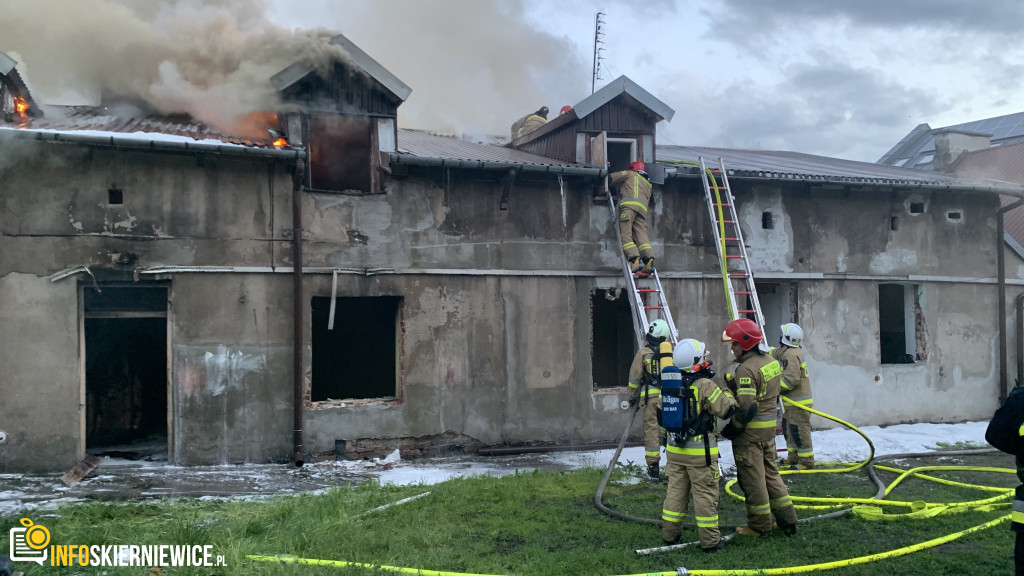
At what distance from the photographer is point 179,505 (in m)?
6.91

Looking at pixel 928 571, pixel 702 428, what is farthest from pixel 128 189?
pixel 928 571

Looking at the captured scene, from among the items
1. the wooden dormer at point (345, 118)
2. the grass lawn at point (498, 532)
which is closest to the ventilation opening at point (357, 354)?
the wooden dormer at point (345, 118)

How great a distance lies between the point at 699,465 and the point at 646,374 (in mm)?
2449

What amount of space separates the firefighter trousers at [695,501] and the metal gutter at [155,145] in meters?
6.08

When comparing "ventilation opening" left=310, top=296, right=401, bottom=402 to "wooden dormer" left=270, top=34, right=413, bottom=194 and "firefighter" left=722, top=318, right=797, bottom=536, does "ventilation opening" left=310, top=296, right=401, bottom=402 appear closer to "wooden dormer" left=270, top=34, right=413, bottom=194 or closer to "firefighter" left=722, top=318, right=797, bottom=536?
"wooden dormer" left=270, top=34, right=413, bottom=194

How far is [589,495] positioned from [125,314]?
6159 millimetres

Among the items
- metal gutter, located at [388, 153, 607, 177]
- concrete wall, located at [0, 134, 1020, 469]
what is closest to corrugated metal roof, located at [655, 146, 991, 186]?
concrete wall, located at [0, 134, 1020, 469]

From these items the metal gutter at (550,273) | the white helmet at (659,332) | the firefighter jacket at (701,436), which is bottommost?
the firefighter jacket at (701,436)

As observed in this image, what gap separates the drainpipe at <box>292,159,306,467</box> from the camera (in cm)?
917

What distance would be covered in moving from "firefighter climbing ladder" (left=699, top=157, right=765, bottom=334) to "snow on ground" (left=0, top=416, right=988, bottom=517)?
7.22 feet

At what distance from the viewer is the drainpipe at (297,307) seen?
30.1ft

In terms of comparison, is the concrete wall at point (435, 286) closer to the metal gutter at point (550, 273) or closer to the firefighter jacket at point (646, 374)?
the metal gutter at point (550, 273)

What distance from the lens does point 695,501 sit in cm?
552

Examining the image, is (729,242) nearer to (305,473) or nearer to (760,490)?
(760,490)
